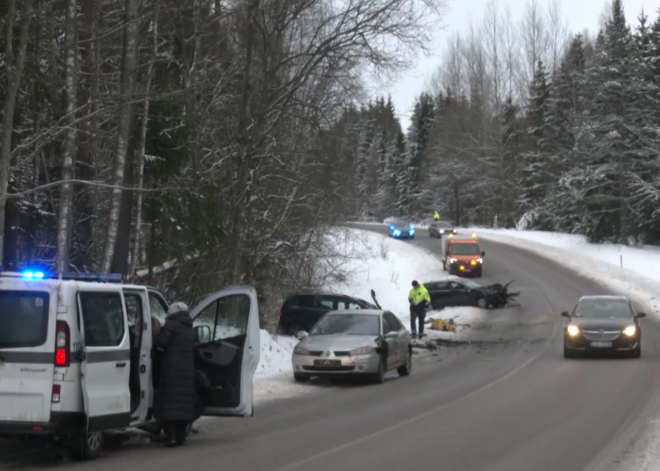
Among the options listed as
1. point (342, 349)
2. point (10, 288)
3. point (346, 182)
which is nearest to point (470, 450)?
point (10, 288)

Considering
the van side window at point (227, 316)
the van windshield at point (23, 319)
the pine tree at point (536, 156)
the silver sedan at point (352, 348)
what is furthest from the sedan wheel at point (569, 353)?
the pine tree at point (536, 156)

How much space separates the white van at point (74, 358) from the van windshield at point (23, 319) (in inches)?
0.4

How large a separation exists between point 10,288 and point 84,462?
206cm

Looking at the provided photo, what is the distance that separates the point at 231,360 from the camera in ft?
38.4

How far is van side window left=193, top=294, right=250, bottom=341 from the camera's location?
11805 mm

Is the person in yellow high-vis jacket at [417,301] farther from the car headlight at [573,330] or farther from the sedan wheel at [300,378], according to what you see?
the sedan wheel at [300,378]

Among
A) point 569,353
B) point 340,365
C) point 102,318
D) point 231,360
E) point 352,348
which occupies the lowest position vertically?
point 569,353

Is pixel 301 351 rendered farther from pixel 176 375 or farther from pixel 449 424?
pixel 176 375

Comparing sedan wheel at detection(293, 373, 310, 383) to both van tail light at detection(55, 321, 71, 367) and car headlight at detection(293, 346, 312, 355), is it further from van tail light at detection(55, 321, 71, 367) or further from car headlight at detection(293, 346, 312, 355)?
van tail light at detection(55, 321, 71, 367)

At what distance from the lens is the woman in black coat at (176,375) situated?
36.1ft

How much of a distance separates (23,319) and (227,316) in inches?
138

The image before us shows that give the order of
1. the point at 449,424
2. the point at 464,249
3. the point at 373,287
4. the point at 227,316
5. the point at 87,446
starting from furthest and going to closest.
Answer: the point at 464,249
the point at 373,287
the point at 449,424
the point at 227,316
the point at 87,446

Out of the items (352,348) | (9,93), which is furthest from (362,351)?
(9,93)

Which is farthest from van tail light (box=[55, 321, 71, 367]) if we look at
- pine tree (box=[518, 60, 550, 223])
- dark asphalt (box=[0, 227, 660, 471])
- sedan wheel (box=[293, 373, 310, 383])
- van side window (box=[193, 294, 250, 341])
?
pine tree (box=[518, 60, 550, 223])
